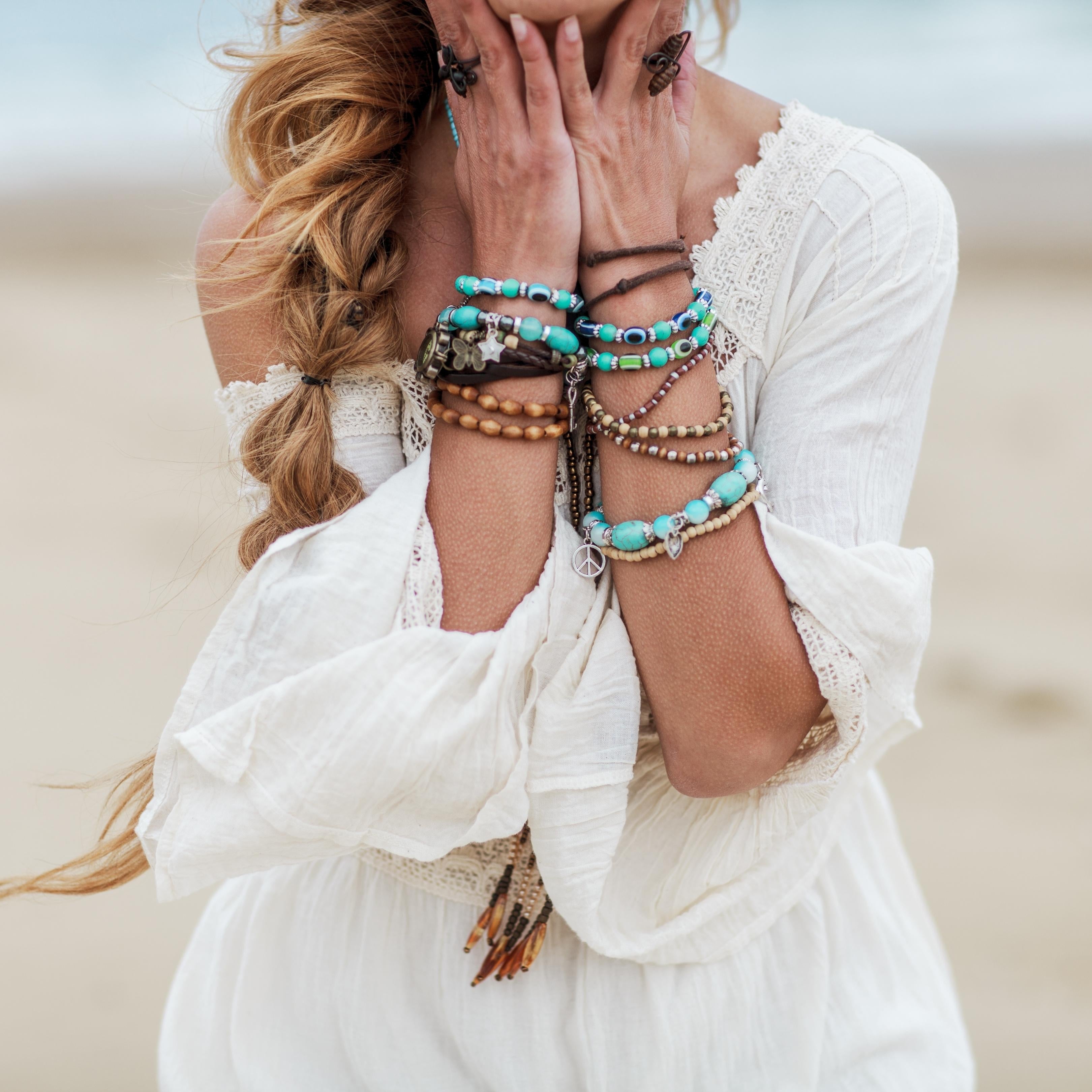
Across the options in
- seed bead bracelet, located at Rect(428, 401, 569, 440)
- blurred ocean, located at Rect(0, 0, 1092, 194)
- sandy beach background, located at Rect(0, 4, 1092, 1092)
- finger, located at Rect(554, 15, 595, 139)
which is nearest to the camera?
finger, located at Rect(554, 15, 595, 139)

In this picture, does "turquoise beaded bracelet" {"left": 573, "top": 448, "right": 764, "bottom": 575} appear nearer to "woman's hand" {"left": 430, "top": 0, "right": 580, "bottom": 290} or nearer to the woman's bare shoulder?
"woman's hand" {"left": 430, "top": 0, "right": 580, "bottom": 290}

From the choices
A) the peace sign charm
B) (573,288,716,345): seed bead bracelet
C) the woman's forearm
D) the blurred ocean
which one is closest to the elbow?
the woman's forearm

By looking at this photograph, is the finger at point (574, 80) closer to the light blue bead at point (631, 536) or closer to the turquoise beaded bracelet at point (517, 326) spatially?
the turquoise beaded bracelet at point (517, 326)

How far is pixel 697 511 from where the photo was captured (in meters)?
1.12

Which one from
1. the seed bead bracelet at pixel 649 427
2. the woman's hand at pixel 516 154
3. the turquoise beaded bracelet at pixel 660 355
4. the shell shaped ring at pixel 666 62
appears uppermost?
the shell shaped ring at pixel 666 62

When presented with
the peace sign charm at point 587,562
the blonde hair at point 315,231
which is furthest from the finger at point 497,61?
the peace sign charm at point 587,562

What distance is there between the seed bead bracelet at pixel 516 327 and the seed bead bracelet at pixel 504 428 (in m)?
0.09

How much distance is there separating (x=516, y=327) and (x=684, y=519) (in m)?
0.28

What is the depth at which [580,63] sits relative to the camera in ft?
3.57

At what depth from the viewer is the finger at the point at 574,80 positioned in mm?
1053

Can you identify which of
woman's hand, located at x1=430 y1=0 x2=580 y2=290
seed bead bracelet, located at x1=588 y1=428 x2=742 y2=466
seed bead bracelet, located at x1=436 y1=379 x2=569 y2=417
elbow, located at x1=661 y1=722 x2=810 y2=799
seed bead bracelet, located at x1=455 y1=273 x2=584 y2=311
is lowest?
elbow, located at x1=661 y1=722 x2=810 y2=799

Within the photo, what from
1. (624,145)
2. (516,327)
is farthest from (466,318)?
(624,145)

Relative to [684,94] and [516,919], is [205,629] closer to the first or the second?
[516,919]

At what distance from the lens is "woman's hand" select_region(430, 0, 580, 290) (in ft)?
3.59
